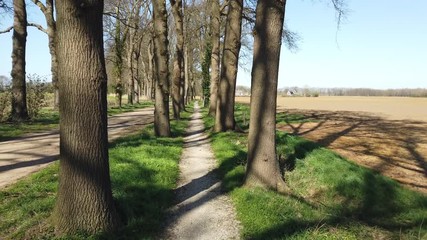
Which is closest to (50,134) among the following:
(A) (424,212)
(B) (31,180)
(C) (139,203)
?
(B) (31,180)

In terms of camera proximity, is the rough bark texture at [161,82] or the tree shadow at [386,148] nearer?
the tree shadow at [386,148]

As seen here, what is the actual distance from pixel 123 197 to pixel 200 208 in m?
1.35

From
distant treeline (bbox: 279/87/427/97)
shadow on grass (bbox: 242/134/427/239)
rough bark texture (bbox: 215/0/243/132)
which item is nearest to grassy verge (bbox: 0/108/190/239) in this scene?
shadow on grass (bbox: 242/134/427/239)

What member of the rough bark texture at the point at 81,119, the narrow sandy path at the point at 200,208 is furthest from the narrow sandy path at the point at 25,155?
the narrow sandy path at the point at 200,208

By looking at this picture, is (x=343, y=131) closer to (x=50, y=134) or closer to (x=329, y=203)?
(x=329, y=203)

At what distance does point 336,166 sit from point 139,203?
210 inches

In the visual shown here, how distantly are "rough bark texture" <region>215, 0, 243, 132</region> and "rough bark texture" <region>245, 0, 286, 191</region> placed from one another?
7452 mm

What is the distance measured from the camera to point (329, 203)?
775 cm

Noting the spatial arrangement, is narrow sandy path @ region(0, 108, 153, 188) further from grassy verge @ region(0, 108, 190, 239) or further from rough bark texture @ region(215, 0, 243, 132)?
rough bark texture @ region(215, 0, 243, 132)

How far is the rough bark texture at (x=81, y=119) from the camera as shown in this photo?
4609 mm

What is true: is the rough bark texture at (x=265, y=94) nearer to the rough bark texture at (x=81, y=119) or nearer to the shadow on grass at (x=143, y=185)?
the shadow on grass at (x=143, y=185)

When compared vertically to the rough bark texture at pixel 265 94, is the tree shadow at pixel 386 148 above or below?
below

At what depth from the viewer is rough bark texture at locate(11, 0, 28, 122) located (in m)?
17.6

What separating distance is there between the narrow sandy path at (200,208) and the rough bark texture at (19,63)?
1169 cm
